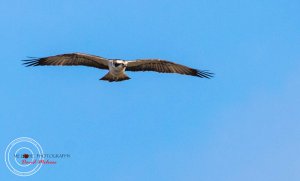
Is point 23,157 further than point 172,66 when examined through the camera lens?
No

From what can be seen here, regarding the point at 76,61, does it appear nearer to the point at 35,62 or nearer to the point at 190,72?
the point at 35,62

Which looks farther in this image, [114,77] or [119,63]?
[114,77]

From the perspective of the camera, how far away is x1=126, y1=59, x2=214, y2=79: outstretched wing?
1941 cm

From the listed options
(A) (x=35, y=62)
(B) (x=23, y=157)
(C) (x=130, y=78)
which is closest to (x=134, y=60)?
(C) (x=130, y=78)

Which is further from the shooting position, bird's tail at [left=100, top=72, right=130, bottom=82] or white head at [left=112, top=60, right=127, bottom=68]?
bird's tail at [left=100, top=72, right=130, bottom=82]

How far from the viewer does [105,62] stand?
19281 mm

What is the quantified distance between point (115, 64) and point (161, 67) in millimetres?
2265

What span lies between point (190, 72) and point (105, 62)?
341cm

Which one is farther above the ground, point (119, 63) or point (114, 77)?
point (119, 63)

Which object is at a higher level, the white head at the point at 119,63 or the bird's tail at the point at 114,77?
the white head at the point at 119,63

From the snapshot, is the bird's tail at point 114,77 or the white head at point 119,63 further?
the bird's tail at point 114,77

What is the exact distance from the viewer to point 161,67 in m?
19.8

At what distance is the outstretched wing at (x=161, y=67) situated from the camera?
19413 mm

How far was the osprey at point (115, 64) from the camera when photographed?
60.6 ft
